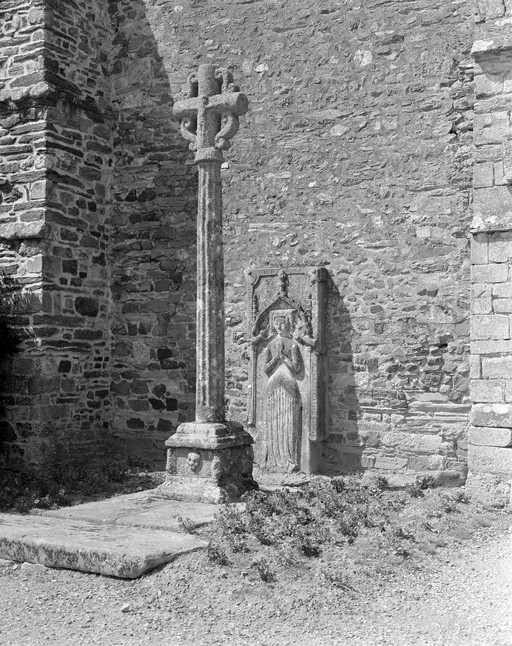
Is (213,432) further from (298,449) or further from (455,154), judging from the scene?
(455,154)

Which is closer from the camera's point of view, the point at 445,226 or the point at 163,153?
the point at 445,226

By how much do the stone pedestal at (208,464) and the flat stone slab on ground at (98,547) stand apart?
80 centimetres

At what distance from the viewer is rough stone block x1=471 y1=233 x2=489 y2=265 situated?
6660 mm

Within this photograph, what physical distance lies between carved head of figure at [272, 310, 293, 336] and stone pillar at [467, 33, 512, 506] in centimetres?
227

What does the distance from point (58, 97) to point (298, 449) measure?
15.5 feet

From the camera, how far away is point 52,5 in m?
9.05

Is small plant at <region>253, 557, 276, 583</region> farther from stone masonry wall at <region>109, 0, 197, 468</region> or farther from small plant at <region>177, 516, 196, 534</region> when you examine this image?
stone masonry wall at <region>109, 0, 197, 468</region>

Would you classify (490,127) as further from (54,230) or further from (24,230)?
(24,230)

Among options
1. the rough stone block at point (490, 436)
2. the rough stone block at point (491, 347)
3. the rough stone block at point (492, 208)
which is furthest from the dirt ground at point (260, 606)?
the rough stone block at point (492, 208)

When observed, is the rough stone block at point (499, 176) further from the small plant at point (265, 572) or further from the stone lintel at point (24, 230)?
the stone lintel at point (24, 230)

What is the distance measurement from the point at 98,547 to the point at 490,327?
12.0 feet

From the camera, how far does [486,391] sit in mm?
6594

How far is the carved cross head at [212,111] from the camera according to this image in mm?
6621

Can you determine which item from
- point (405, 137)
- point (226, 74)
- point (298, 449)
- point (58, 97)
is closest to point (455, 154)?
point (405, 137)
